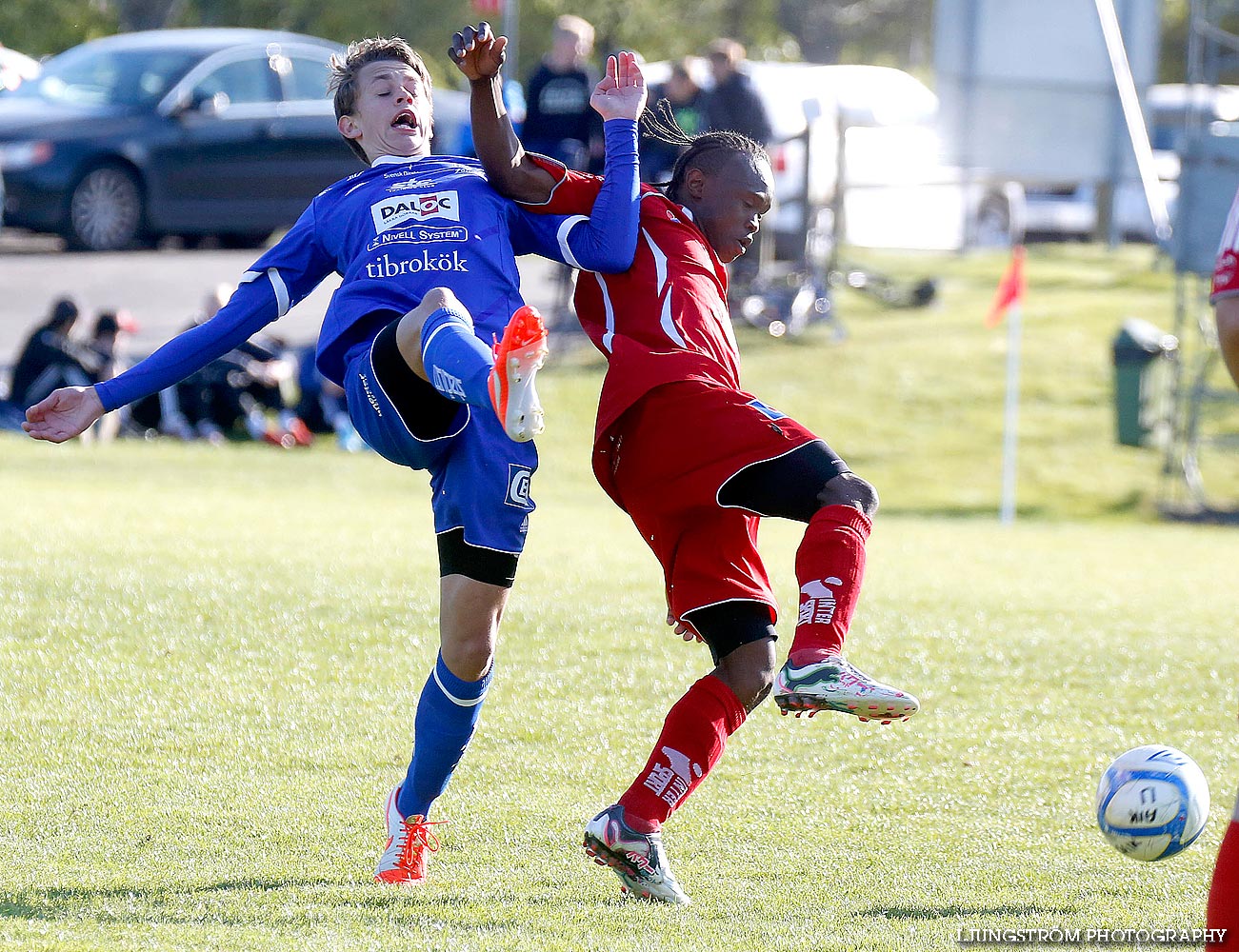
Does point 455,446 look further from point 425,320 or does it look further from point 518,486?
point 425,320

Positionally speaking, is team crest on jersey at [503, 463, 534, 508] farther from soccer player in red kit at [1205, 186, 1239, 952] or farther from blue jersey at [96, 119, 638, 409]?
soccer player in red kit at [1205, 186, 1239, 952]

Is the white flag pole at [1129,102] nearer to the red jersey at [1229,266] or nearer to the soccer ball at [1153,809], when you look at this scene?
the soccer ball at [1153,809]

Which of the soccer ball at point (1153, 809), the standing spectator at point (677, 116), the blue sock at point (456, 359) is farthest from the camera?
the standing spectator at point (677, 116)

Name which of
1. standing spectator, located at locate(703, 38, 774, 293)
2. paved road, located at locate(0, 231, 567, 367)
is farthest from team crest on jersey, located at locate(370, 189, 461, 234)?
standing spectator, located at locate(703, 38, 774, 293)

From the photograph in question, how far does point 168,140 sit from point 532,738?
13.4 meters

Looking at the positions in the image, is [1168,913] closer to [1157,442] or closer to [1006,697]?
[1006,697]

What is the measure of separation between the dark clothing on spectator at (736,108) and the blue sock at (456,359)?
38.4ft

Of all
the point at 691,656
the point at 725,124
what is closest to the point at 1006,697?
the point at 691,656

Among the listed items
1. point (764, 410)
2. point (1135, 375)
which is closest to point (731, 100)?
point (1135, 375)

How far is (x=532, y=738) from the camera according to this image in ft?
18.1

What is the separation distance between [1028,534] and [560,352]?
543 centimetres

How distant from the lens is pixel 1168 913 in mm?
3918

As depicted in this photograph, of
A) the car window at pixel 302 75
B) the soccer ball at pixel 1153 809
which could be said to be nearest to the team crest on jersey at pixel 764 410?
the soccer ball at pixel 1153 809

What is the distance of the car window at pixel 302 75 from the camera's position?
18.3 metres
